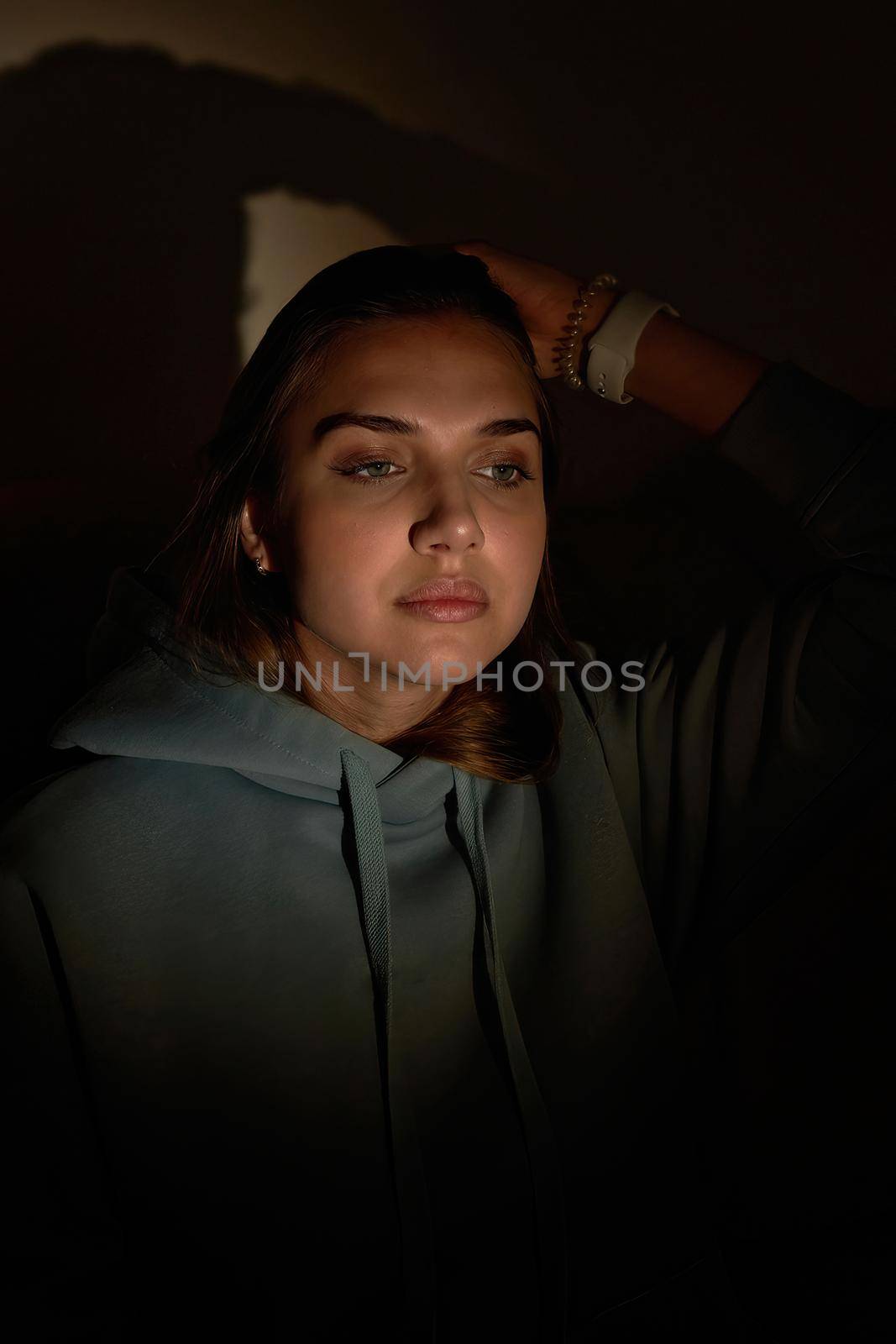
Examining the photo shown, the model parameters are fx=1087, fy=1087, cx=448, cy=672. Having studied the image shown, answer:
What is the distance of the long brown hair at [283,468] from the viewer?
0.92 meters

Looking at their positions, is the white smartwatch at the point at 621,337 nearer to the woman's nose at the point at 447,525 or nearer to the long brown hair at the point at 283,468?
the long brown hair at the point at 283,468

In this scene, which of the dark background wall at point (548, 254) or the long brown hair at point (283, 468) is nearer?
the long brown hair at point (283, 468)

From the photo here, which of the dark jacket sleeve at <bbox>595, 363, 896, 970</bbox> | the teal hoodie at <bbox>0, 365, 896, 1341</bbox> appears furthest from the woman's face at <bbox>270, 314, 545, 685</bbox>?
the dark jacket sleeve at <bbox>595, 363, 896, 970</bbox>

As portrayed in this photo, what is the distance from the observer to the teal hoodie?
2.85ft

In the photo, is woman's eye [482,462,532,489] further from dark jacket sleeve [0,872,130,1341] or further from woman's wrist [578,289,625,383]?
dark jacket sleeve [0,872,130,1341]

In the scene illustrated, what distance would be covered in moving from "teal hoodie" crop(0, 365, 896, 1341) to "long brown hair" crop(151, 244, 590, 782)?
33 mm

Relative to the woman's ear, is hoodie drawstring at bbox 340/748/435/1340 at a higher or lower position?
lower

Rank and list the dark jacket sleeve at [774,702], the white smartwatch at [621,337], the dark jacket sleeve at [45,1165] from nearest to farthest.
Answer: the dark jacket sleeve at [45,1165]
the dark jacket sleeve at [774,702]
the white smartwatch at [621,337]

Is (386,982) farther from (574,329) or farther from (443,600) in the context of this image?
(574,329)

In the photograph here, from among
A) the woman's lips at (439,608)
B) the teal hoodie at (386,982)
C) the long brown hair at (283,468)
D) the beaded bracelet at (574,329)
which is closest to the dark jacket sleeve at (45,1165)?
the teal hoodie at (386,982)

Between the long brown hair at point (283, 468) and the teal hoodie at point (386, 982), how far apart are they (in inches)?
1.3

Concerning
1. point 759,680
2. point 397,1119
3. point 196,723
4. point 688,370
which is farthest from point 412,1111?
point 688,370

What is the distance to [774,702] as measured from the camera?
3.21 ft

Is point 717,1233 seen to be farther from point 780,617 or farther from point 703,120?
point 703,120
